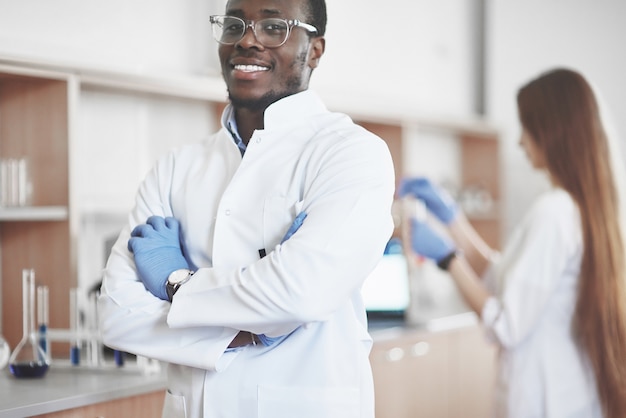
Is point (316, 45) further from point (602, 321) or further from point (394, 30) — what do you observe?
point (394, 30)

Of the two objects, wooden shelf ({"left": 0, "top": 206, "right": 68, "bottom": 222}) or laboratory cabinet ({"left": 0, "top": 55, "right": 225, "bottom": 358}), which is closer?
wooden shelf ({"left": 0, "top": 206, "right": 68, "bottom": 222})

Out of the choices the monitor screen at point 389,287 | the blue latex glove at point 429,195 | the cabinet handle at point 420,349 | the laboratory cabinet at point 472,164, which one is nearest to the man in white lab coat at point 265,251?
the blue latex glove at point 429,195

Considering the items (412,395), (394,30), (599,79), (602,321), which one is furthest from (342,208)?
(599,79)

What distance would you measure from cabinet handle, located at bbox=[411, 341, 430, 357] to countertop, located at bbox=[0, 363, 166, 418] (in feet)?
4.21

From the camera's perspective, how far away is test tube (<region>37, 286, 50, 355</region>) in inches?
81.2

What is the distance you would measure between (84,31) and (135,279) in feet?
4.22

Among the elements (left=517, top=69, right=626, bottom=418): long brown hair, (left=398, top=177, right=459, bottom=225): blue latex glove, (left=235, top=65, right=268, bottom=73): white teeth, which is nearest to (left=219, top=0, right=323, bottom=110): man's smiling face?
(left=235, top=65, right=268, bottom=73): white teeth

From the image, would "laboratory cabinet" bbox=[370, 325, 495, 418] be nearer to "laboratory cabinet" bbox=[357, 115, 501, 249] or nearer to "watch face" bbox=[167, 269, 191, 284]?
"laboratory cabinet" bbox=[357, 115, 501, 249]

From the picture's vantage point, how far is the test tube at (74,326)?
2111mm

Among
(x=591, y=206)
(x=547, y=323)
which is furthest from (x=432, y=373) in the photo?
(x=591, y=206)

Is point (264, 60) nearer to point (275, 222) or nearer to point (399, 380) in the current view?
point (275, 222)

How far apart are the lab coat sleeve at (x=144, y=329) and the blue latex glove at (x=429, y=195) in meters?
1.53

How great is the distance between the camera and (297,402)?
1411 millimetres

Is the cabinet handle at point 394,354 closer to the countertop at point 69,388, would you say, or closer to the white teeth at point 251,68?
the countertop at point 69,388
